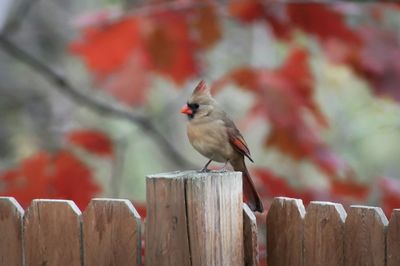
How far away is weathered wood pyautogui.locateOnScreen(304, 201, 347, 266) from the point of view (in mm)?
2199

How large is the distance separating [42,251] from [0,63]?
4.91 meters

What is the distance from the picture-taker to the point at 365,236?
215 cm

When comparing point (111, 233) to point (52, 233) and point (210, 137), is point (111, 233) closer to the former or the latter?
point (52, 233)

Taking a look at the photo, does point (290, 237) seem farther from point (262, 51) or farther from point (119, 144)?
point (262, 51)

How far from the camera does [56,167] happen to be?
12.6 feet

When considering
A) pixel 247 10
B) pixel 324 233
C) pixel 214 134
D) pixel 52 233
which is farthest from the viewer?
pixel 247 10

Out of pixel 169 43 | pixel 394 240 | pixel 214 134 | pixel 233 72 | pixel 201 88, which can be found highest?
pixel 169 43

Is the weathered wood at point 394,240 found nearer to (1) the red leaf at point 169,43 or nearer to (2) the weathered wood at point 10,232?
(2) the weathered wood at point 10,232

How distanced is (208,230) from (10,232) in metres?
0.64

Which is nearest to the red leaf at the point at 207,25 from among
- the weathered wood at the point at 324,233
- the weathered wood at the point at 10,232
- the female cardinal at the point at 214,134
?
the female cardinal at the point at 214,134

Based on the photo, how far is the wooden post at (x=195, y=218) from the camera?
226 centimetres

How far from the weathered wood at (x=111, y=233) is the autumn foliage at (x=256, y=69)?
1.38 metres

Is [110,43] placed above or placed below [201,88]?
above

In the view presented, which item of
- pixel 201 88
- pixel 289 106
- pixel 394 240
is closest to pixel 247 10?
pixel 289 106
